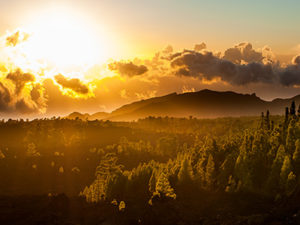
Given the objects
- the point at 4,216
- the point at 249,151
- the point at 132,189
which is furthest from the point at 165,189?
the point at 4,216

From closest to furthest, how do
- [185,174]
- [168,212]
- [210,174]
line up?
[168,212]
[210,174]
[185,174]

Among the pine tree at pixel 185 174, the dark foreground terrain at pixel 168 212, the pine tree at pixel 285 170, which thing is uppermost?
the pine tree at pixel 285 170

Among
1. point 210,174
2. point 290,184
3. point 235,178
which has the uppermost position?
point 210,174

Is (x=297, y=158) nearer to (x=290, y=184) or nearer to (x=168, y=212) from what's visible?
(x=290, y=184)

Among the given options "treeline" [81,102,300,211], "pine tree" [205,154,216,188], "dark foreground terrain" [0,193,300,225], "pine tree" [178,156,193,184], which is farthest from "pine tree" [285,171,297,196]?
"pine tree" [178,156,193,184]

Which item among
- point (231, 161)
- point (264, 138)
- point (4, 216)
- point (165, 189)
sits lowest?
point (4, 216)

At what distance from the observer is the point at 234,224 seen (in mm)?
131750

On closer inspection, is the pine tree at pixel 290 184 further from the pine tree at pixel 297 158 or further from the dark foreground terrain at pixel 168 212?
the pine tree at pixel 297 158

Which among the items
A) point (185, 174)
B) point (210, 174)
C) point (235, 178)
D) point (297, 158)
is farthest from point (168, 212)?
point (297, 158)

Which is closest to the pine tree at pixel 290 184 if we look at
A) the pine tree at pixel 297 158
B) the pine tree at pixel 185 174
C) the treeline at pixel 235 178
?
the treeline at pixel 235 178

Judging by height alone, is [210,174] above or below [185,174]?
above

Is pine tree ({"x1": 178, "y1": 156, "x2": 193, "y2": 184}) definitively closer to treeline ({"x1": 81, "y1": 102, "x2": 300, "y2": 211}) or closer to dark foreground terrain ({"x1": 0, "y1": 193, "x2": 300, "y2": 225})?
treeline ({"x1": 81, "y1": 102, "x2": 300, "y2": 211})

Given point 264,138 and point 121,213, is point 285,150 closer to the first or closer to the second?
point 264,138

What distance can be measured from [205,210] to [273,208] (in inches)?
1243
